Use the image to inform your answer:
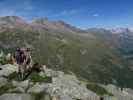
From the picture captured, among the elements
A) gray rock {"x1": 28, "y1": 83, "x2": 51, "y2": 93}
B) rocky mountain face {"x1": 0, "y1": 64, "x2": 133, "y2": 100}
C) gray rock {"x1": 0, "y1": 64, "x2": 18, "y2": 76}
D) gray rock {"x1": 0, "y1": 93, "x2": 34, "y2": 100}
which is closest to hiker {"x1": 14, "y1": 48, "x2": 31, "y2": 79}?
rocky mountain face {"x1": 0, "y1": 64, "x2": 133, "y2": 100}

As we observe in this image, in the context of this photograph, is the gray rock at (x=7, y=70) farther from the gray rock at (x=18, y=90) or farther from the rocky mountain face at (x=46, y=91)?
the gray rock at (x=18, y=90)

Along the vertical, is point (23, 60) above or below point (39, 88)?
above

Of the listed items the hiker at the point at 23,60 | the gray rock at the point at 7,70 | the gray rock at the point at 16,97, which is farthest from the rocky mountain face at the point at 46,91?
the gray rock at the point at 7,70

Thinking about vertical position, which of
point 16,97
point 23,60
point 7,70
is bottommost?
point 16,97

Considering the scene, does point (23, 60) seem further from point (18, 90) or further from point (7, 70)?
point (18, 90)

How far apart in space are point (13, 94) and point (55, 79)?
6.92 meters

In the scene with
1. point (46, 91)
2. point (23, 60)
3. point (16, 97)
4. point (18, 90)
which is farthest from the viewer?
point (23, 60)

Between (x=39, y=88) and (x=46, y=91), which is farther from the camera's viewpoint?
(x=39, y=88)

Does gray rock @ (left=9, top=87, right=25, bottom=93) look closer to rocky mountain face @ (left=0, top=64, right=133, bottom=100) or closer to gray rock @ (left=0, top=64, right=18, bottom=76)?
rocky mountain face @ (left=0, top=64, right=133, bottom=100)

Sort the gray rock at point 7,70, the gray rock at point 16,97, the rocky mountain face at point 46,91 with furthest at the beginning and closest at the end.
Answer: the gray rock at point 7,70, the rocky mountain face at point 46,91, the gray rock at point 16,97

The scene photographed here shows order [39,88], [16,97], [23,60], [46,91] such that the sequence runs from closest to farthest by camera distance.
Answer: [16,97] → [46,91] → [39,88] → [23,60]

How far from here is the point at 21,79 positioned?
2839 cm

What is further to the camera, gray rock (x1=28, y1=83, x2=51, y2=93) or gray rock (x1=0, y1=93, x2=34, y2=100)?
gray rock (x1=28, y1=83, x2=51, y2=93)

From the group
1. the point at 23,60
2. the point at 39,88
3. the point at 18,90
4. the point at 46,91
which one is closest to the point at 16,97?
the point at 18,90
